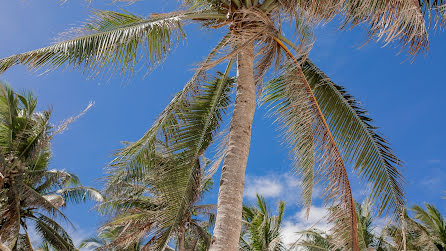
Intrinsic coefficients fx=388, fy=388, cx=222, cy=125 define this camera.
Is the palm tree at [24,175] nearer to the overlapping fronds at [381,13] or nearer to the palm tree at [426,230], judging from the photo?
the overlapping fronds at [381,13]

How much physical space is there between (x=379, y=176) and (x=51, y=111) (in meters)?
10.6

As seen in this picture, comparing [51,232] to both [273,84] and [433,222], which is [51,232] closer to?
[273,84]

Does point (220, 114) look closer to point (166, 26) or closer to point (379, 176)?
point (166, 26)

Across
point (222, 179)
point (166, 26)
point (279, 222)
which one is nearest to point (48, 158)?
point (279, 222)

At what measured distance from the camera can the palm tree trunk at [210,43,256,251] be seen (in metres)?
3.76

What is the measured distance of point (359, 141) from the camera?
601 centimetres

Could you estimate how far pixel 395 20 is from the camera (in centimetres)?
409

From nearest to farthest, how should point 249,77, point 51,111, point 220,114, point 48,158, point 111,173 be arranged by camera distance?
point 249,77 → point 111,173 → point 220,114 → point 51,111 → point 48,158

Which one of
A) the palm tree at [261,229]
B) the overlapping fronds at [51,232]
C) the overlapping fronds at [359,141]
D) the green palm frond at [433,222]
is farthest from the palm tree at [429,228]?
the overlapping fronds at [51,232]

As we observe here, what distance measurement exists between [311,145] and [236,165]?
72.8 inches

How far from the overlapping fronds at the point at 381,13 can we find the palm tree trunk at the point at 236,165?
92 cm

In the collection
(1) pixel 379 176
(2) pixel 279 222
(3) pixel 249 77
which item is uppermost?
(2) pixel 279 222

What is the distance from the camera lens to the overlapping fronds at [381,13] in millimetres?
4027

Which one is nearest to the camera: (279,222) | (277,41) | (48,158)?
(277,41)
